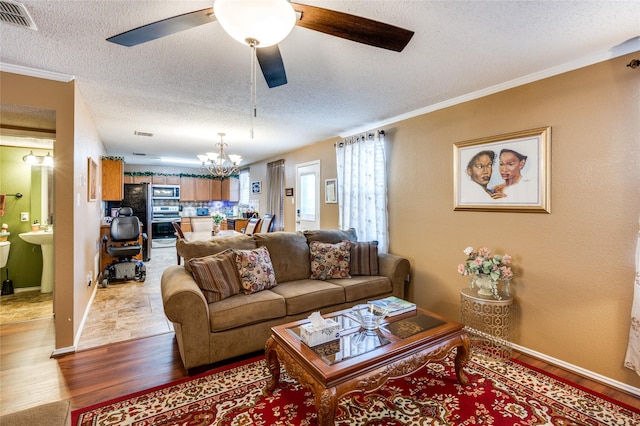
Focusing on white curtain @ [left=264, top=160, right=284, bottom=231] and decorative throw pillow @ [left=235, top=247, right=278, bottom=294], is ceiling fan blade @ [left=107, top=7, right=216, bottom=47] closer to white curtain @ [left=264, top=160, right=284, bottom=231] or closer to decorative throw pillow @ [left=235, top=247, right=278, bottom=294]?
decorative throw pillow @ [left=235, top=247, right=278, bottom=294]

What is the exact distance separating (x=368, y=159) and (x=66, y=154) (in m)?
3.29

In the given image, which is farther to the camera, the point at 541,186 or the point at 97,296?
the point at 97,296

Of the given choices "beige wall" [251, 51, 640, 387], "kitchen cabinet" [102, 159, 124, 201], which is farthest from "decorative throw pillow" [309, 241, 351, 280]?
"kitchen cabinet" [102, 159, 124, 201]

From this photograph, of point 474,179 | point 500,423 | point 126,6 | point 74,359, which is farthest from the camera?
point 474,179

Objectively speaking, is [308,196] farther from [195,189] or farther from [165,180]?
[165,180]

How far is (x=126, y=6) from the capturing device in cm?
171

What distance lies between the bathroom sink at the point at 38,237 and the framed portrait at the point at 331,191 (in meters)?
3.92

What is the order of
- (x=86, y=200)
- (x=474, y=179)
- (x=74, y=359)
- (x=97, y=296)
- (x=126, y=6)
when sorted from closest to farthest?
(x=126, y=6) < (x=74, y=359) < (x=474, y=179) < (x=86, y=200) < (x=97, y=296)

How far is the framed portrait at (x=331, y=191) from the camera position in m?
4.95

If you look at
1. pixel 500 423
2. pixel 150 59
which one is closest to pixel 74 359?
pixel 150 59

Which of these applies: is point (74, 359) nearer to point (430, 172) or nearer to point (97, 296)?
point (97, 296)

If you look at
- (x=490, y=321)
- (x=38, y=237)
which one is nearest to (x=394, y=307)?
(x=490, y=321)

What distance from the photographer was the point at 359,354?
1770 mm

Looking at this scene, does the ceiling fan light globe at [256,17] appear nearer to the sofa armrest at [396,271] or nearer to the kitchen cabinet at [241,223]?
the sofa armrest at [396,271]
